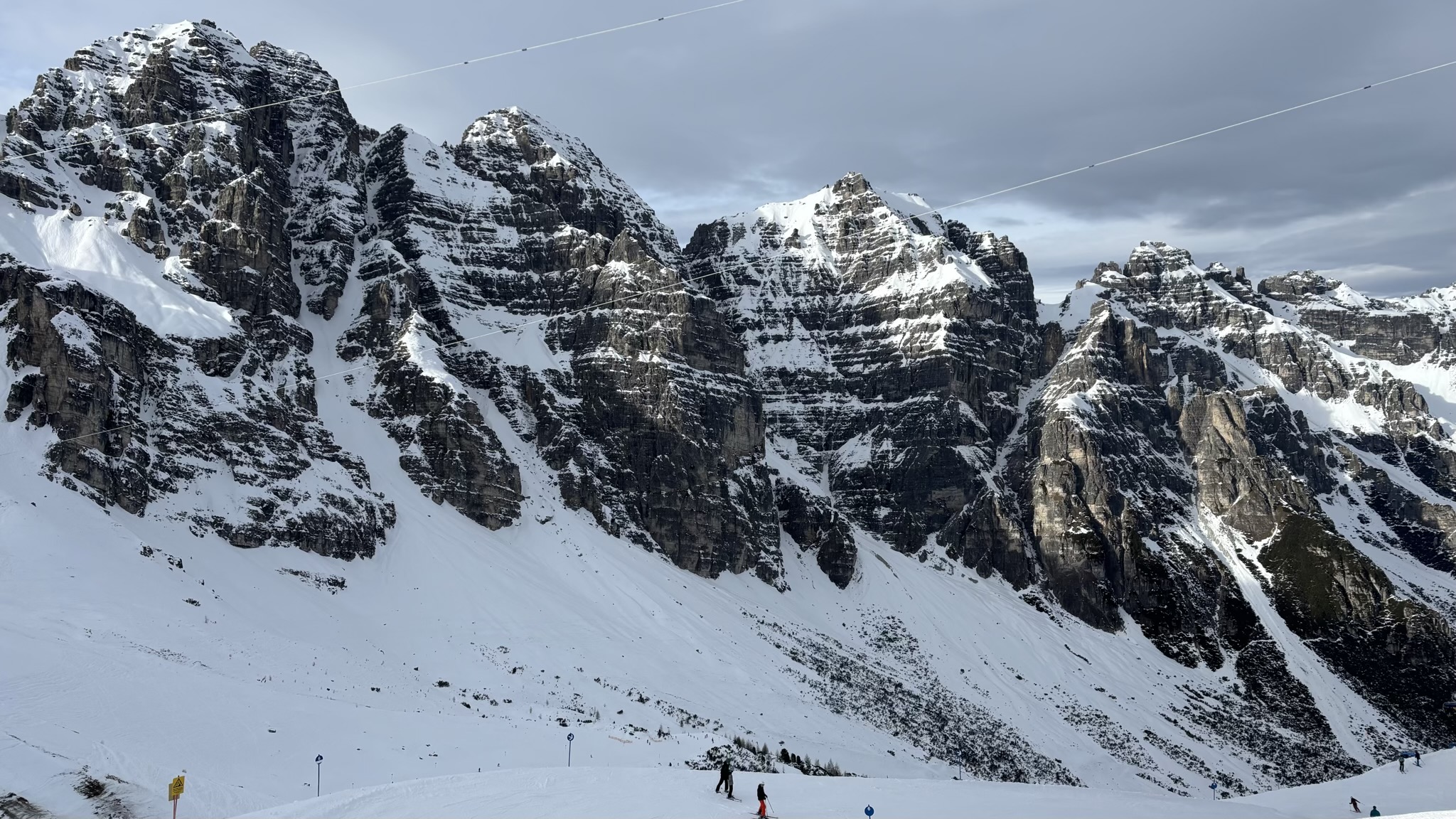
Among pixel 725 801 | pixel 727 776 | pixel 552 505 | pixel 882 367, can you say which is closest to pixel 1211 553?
pixel 882 367

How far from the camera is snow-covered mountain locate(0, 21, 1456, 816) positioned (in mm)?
66625

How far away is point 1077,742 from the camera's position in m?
113

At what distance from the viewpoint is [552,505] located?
12431 centimetres

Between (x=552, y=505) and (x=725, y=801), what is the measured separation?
92.9 metres

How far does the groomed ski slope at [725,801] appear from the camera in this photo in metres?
31.1

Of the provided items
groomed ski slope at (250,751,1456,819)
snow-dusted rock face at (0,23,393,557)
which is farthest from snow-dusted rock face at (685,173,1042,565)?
groomed ski slope at (250,751,1456,819)

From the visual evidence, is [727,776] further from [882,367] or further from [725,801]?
[882,367]

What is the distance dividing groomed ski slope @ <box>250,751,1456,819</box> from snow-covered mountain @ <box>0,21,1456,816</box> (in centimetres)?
965

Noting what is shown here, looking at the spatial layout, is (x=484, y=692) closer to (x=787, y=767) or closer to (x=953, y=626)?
(x=787, y=767)

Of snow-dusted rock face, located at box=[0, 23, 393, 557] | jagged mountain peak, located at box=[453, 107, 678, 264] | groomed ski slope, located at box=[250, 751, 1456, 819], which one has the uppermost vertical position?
jagged mountain peak, located at box=[453, 107, 678, 264]

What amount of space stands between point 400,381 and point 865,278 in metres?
96.1

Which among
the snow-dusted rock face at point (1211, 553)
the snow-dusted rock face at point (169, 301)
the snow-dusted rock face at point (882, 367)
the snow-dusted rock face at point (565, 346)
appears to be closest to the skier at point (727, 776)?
the snow-dusted rock face at point (169, 301)

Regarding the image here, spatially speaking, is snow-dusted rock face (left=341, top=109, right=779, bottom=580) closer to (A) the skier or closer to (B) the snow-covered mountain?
(B) the snow-covered mountain

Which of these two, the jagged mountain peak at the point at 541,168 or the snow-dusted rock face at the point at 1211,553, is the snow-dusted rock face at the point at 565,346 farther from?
the snow-dusted rock face at the point at 1211,553
